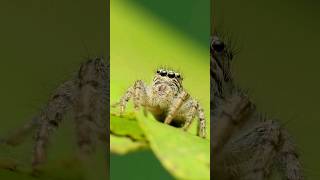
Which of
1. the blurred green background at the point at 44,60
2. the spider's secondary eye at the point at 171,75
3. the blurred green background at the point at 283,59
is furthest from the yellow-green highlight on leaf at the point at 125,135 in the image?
the blurred green background at the point at 283,59

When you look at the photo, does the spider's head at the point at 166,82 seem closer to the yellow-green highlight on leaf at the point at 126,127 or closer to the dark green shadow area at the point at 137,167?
the yellow-green highlight on leaf at the point at 126,127

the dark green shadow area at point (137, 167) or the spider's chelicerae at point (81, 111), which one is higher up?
the spider's chelicerae at point (81, 111)

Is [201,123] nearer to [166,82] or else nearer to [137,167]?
[166,82]

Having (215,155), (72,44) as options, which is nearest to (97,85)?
(72,44)

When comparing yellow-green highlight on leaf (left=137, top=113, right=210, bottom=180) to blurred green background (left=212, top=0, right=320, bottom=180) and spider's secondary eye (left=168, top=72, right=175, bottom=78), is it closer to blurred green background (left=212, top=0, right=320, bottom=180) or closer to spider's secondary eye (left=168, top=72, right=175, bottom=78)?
spider's secondary eye (left=168, top=72, right=175, bottom=78)

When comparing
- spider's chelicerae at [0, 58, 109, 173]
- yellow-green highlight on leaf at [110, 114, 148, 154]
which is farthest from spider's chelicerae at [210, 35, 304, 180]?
spider's chelicerae at [0, 58, 109, 173]

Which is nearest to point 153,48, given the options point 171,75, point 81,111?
point 171,75

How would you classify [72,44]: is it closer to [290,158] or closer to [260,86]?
[260,86]
